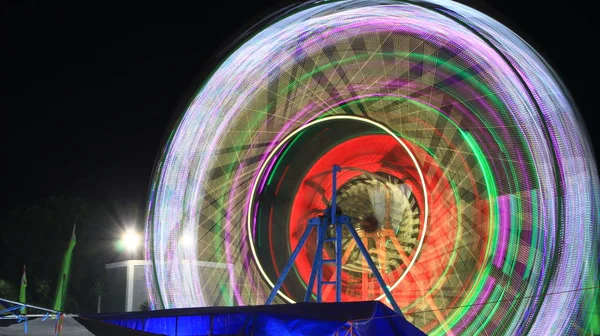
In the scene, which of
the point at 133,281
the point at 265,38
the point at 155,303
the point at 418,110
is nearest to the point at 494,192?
the point at 418,110

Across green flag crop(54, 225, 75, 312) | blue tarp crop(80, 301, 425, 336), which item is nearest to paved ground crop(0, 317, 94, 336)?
blue tarp crop(80, 301, 425, 336)

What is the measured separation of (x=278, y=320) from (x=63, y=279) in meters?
31.0

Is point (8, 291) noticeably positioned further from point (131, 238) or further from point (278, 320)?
point (278, 320)

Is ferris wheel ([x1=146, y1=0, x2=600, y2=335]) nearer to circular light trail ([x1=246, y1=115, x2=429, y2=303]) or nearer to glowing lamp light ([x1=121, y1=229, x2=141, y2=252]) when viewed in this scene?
circular light trail ([x1=246, y1=115, x2=429, y2=303])

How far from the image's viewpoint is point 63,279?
35594 millimetres

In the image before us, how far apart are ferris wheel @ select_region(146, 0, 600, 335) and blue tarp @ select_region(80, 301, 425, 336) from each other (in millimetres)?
2847

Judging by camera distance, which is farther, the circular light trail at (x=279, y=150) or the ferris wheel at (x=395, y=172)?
the circular light trail at (x=279, y=150)

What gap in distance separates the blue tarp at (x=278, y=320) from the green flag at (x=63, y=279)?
27.7 meters

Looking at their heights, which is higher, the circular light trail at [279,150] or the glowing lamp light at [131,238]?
the glowing lamp light at [131,238]

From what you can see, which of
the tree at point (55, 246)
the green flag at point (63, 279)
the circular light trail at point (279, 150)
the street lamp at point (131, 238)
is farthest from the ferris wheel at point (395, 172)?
the green flag at point (63, 279)

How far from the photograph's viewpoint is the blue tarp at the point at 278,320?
6352 millimetres

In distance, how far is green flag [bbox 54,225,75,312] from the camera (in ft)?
113

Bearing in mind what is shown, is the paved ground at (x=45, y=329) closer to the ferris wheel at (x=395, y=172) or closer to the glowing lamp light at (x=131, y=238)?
the ferris wheel at (x=395, y=172)

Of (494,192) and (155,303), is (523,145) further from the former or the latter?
(155,303)
